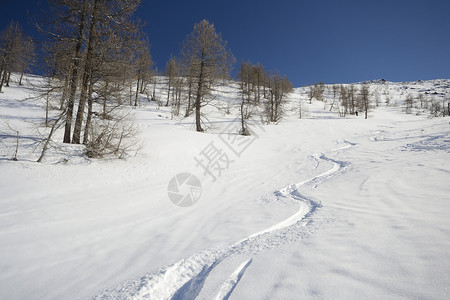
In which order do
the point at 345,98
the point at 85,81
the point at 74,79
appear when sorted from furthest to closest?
the point at 345,98
the point at 85,81
the point at 74,79

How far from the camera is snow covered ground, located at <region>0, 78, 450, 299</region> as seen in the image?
1649mm

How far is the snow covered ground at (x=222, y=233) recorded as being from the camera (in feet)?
5.41

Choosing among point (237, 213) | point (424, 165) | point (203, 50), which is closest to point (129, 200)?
point (237, 213)

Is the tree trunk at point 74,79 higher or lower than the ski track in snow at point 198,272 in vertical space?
higher

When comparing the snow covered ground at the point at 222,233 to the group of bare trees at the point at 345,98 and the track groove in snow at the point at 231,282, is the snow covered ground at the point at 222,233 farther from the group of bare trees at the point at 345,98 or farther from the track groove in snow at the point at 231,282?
the group of bare trees at the point at 345,98

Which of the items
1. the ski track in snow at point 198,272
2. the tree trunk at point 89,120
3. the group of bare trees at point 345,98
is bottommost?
the ski track in snow at point 198,272
